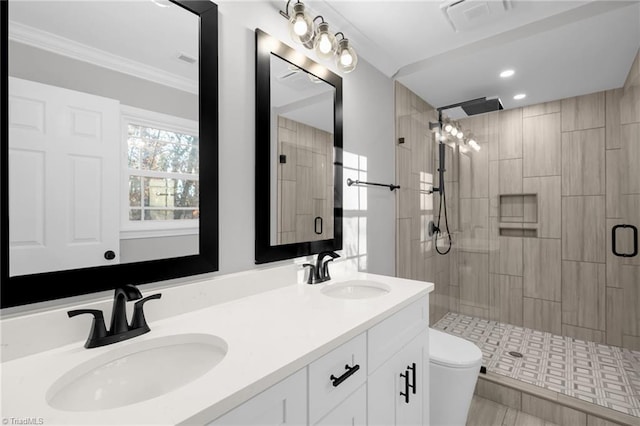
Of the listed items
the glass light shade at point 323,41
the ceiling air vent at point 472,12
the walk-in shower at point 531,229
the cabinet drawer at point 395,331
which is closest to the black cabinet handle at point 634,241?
the walk-in shower at point 531,229

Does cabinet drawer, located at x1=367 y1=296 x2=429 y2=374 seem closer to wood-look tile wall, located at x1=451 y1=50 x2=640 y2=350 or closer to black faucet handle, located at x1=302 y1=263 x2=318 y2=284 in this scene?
black faucet handle, located at x1=302 y1=263 x2=318 y2=284

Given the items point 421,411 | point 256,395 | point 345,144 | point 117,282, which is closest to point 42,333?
point 117,282

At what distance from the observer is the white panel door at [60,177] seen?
754mm

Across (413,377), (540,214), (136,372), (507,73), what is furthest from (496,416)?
(507,73)

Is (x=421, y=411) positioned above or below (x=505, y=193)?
below

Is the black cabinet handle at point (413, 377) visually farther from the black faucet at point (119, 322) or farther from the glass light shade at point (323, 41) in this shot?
the glass light shade at point (323, 41)

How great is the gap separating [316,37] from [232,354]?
143cm

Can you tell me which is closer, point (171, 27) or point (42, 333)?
point (42, 333)

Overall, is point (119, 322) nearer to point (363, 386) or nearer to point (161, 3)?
point (363, 386)

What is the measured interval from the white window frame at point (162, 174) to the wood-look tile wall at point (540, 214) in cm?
168

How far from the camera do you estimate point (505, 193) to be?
2.83 meters

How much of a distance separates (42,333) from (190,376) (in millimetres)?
378

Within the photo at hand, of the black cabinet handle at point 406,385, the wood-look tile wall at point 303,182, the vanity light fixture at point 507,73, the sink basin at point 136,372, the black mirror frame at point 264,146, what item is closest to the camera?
the sink basin at point 136,372

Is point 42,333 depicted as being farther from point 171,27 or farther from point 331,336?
point 171,27
